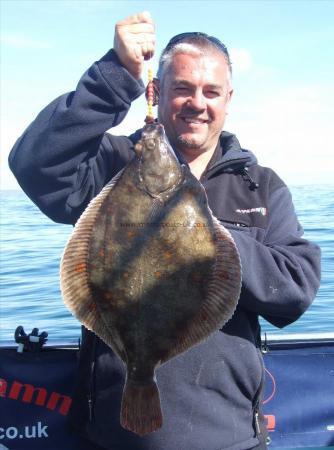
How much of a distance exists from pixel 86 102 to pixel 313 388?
254 centimetres

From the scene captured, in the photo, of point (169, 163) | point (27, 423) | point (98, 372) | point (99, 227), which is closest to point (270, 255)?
point (169, 163)

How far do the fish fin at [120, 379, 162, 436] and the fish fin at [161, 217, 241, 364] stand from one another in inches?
5.1

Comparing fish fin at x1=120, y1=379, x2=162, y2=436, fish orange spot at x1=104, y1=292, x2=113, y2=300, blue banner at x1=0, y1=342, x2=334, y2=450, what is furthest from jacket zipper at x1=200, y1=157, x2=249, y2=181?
blue banner at x1=0, y1=342, x2=334, y2=450

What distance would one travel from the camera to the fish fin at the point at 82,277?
7.46ft

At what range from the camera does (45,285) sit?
9805 millimetres

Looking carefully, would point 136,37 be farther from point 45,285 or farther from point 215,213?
point 45,285

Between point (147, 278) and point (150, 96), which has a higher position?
point (150, 96)

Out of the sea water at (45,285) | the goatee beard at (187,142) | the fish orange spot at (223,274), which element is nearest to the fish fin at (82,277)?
the fish orange spot at (223,274)

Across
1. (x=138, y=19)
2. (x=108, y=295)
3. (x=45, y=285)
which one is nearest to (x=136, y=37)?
(x=138, y=19)

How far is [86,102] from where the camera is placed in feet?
8.46

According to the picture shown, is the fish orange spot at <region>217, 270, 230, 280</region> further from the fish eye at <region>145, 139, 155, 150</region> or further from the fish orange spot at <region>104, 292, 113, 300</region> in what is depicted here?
the fish eye at <region>145, 139, 155, 150</region>

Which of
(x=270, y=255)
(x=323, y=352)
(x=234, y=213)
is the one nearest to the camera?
(x=270, y=255)

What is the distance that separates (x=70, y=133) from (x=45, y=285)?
7.54 meters

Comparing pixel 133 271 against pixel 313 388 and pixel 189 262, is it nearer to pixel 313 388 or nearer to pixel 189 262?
pixel 189 262
